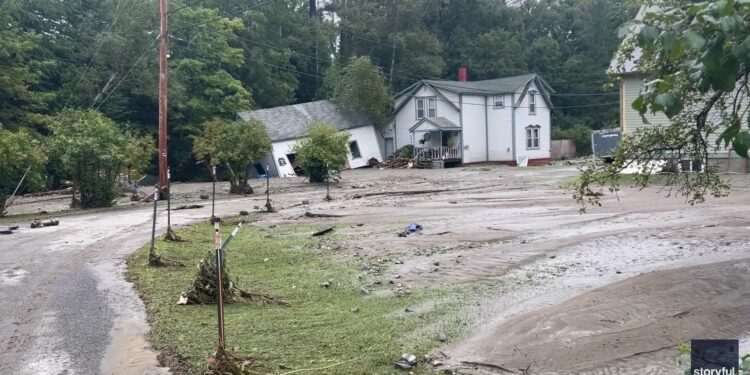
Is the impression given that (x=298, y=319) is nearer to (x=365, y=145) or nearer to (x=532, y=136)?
(x=365, y=145)

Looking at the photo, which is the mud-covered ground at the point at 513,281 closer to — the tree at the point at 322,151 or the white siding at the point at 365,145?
the tree at the point at 322,151

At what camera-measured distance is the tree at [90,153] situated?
2367 centimetres

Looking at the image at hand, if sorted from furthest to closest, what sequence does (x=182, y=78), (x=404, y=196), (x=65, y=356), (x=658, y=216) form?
(x=182, y=78)
(x=404, y=196)
(x=658, y=216)
(x=65, y=356)

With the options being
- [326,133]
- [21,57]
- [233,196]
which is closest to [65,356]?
[233,196]

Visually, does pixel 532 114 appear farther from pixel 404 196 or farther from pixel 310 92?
pixel 404 196

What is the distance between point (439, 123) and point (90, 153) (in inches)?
1193

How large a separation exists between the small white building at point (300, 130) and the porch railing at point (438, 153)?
14.9 feet

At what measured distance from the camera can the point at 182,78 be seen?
45.6 m

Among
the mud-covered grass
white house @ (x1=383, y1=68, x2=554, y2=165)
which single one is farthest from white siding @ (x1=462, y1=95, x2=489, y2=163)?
the mud-covered grass

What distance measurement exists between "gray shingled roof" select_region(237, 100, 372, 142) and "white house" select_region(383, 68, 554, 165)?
422 cm

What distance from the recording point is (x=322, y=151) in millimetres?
34750

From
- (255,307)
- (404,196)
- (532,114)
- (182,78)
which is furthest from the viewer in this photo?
(532,114)

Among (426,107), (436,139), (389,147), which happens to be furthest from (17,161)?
(389,147)

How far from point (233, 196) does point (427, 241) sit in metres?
18.2
